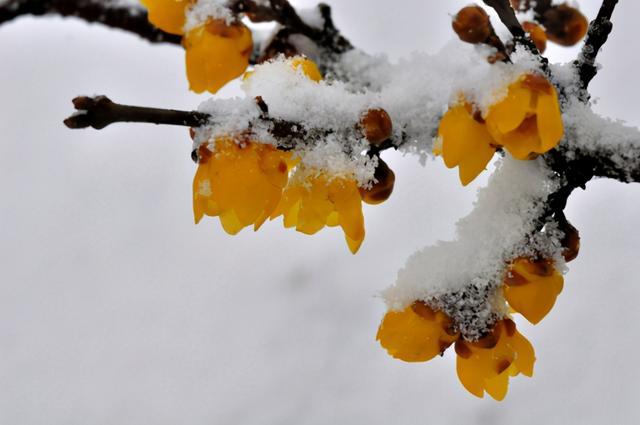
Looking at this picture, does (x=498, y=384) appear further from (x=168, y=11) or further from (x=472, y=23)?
(x=168, y=11)

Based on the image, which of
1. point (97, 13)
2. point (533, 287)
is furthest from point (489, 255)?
point (97, 13)

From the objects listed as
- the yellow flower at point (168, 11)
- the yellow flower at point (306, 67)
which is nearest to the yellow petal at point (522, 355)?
the yellow flower at point (306, 67)

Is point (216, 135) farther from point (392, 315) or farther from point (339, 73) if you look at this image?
point (339, 73)

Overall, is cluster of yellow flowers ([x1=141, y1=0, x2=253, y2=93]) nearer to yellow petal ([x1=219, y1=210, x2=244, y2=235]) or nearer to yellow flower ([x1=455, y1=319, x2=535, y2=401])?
yellow petal ([x1=219, y1=210, x2=244, y2=235])

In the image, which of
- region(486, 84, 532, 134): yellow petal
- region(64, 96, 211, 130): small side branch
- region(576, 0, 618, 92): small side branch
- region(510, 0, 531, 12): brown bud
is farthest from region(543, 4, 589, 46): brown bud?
region(64, 96, 211, 130): small side branch

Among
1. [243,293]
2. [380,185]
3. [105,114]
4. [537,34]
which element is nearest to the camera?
[105,114]

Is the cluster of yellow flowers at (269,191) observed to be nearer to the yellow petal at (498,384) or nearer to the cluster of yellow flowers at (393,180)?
the cluster of yellow flowers at (393,180)

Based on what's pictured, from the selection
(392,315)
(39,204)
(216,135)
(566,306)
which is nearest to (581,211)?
(566,306)
